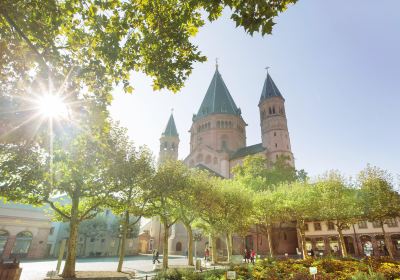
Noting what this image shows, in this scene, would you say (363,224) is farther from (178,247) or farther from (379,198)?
(178,247)

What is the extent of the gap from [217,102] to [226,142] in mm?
13111

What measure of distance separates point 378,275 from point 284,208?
19.5 m

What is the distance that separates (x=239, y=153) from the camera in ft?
201

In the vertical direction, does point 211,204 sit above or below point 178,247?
above

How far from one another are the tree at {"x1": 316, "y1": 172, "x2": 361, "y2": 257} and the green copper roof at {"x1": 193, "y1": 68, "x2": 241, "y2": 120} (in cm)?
4145

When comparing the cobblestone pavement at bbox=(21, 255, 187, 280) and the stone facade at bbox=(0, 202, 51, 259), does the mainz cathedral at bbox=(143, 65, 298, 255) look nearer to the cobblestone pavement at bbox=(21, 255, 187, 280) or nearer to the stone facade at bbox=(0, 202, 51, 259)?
the cobblestone pavement at bbox=(21, 255, 187, 280)

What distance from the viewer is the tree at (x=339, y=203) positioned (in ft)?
89.6

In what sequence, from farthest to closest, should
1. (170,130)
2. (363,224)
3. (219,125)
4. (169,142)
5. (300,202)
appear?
1. (170,130)
2. (169,142)
3. (219,125)
4. (363,224)
5. (300,202)

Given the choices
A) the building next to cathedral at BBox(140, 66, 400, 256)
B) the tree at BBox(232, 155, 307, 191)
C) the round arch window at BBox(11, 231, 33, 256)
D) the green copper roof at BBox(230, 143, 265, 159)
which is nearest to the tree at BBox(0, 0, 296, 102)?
the building next to cathedral at BBox(140, 66, 400, 256)

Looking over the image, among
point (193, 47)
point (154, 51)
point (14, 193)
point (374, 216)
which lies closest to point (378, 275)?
point (193, 47)

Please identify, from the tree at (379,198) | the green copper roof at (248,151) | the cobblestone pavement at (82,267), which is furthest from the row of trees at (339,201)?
the green copper roof at (248,151)

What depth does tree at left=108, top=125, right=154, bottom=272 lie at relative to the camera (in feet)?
64.4

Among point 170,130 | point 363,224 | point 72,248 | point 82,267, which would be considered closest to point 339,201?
point 363,224

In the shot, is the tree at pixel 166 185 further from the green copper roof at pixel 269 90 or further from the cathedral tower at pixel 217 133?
the green copper roof at pixel 269 90
